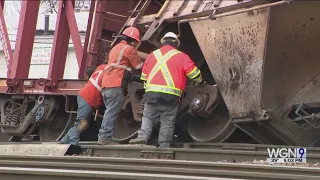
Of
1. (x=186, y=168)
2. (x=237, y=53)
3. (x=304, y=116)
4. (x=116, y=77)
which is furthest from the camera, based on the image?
(x=116, y=77)

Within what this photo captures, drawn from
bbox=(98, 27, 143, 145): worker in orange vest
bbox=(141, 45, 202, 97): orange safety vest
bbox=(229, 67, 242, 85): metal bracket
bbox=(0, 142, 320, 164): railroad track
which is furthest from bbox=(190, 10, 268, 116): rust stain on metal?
bbox=(98, 27, 143, 145): worker in orange vest

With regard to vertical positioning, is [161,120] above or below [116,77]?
below

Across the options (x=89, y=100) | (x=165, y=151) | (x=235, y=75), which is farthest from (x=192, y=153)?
(x=89, y=100)

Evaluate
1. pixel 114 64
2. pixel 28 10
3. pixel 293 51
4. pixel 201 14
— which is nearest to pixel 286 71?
pixel 293 51

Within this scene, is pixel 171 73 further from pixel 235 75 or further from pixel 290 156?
pixel 290 156

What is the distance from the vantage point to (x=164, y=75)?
6281 millimetres

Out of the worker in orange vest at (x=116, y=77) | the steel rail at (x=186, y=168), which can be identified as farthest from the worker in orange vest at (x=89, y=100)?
the steel rail at (x=186, y=168)

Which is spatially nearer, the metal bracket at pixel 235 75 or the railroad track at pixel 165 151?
the railroad track at pixel 165 151

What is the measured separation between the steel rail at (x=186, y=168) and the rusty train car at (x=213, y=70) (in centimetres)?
217

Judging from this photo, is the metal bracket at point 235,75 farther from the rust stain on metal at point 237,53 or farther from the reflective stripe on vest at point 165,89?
the reflective stripe on vest at point 165,89

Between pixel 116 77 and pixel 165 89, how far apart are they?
0.81m

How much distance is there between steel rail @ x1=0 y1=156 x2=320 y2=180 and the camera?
3285 millimetres

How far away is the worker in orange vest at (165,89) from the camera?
6230 millimetres

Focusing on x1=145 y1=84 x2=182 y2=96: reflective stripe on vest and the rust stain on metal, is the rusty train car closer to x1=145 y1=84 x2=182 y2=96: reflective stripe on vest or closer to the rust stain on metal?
the rust stain on metal
